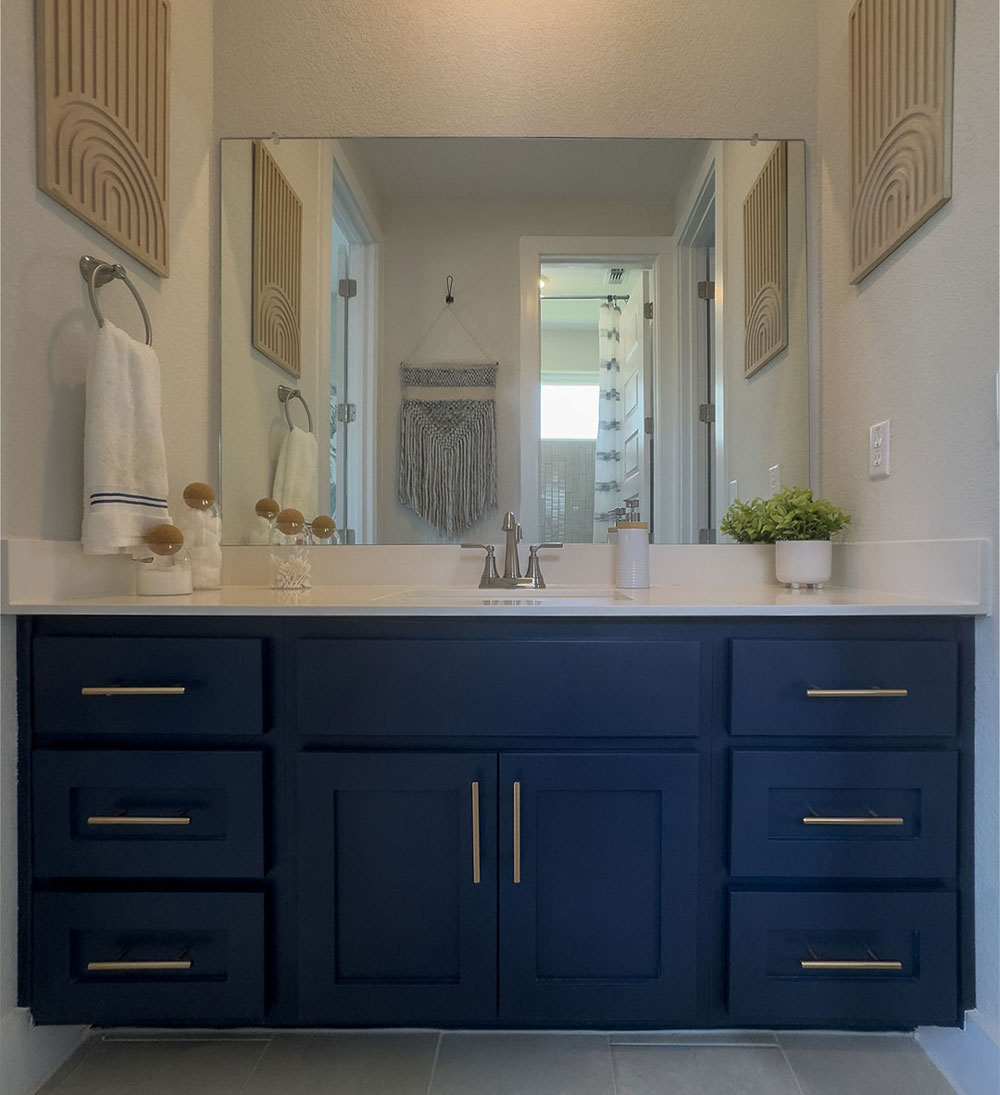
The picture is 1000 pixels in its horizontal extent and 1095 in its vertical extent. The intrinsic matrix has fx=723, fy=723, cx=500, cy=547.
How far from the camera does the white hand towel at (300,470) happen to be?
180 centimetres

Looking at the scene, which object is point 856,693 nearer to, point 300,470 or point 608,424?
point 608,424

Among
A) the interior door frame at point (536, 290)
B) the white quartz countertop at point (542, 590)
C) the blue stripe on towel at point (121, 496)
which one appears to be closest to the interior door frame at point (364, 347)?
the white quartz countertop at point (542, 590)

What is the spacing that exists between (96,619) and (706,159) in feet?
5.66

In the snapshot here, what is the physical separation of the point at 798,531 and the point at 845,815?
26.5 inches

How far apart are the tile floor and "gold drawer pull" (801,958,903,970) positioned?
22 centimetres

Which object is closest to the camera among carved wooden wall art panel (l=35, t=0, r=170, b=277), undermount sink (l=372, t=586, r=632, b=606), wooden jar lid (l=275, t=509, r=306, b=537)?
carved wooden wall art panel (l=35, t=0, r=170, b=277)

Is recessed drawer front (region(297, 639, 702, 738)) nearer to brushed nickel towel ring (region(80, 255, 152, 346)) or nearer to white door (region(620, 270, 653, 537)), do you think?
white door (region(620, 270, 653, 537))

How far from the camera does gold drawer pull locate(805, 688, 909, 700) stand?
119 cm

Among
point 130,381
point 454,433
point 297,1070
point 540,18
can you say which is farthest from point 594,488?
point 297,1070

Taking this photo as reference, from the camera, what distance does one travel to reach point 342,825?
122 cm

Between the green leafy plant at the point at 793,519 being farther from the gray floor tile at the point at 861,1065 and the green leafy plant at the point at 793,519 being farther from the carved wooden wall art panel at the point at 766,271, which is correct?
the gray floor tile at the point at 861,1065

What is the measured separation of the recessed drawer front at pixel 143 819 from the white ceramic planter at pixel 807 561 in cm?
118

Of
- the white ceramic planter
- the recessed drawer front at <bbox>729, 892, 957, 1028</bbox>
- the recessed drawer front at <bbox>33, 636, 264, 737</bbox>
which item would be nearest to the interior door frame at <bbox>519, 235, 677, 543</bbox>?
the white ceramic planter

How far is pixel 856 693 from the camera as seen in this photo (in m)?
1.19
